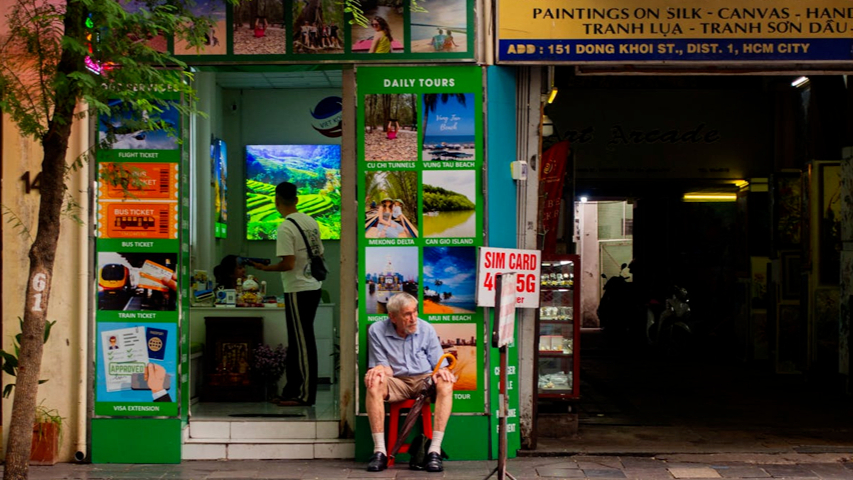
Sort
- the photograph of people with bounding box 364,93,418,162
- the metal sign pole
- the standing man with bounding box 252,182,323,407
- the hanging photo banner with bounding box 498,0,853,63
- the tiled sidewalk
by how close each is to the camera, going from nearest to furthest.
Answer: the metal sign pole
the tiled sidewalk
the hanging photo banner with bounding box 498,0,853,63
the photograph of people with bounding box 364,93,418,162
the standing man with bounding box 252,182,323,407

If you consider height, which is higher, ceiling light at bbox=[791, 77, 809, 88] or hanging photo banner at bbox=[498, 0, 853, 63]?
ceiling light at bbox=[791, 77, 809, 88]

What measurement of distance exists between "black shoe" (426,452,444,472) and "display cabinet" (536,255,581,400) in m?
1.62

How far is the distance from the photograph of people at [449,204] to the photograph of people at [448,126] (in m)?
0.14

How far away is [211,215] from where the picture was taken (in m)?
11.0

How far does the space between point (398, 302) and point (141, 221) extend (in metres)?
2.05

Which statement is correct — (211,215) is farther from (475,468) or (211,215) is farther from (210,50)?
(475,468)

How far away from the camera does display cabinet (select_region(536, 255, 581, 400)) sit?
8.66 m

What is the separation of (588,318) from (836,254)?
36.5 ft

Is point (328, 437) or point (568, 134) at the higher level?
point (568, 134)

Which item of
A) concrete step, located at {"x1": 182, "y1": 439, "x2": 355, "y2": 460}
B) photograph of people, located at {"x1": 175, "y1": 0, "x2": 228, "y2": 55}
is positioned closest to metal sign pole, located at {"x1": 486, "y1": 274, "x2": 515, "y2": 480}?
concrete step, located at {"x1": 182, "y1": 439, "x2": 355, "y2": 460}

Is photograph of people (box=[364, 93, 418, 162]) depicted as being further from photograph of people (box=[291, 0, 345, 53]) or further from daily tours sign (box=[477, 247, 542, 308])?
daily tours sign (box=[477, 247, 542, 308])

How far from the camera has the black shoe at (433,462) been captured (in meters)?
7.26

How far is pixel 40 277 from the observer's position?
6.01 m

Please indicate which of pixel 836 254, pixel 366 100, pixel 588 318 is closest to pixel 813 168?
pixel 836 254
